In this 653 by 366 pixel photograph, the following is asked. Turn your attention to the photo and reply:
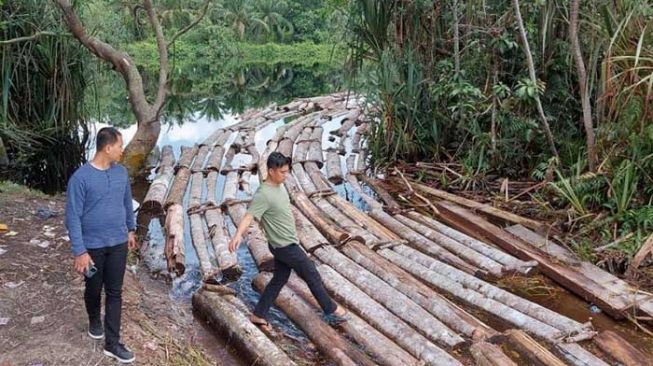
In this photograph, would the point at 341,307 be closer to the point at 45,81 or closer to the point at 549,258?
the point at 549,258

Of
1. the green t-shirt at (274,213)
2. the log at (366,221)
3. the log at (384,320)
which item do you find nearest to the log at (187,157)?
the log at (366,221)

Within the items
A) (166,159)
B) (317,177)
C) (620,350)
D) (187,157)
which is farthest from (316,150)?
(620,350)

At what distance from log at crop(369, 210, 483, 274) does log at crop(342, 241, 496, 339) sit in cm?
57

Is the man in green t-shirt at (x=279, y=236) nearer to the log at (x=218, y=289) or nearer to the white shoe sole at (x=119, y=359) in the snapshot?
the log at (x=218, y=289)

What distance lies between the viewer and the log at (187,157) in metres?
9.66

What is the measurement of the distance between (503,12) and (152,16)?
17.0ft

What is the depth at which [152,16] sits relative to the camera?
356 inches

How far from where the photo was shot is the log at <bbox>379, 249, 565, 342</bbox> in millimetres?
4262

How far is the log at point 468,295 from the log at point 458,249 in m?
0.35

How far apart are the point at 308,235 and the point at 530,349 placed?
285 cm

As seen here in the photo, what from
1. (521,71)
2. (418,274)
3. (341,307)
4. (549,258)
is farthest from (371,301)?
(521,71)

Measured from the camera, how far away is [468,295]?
16.0ft

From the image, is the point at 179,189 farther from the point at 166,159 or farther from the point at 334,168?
the point at 334,168

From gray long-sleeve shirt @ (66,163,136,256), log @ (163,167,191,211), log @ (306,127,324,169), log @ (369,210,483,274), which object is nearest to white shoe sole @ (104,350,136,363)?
gray long-sleeve shirt @ (66,163,136,256)
